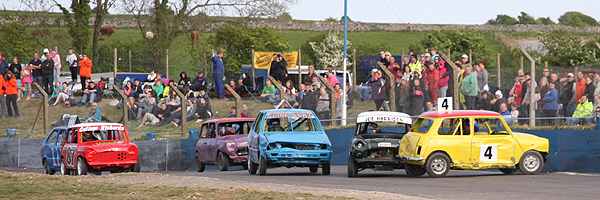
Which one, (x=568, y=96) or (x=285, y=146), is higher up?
(x=568, y=96)

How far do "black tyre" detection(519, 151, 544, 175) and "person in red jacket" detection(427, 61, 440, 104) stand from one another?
472 centimetres

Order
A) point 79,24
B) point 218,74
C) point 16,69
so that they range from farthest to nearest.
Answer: point 79,24
point 16,69
point 218,74

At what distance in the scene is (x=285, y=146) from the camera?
52.4 feet

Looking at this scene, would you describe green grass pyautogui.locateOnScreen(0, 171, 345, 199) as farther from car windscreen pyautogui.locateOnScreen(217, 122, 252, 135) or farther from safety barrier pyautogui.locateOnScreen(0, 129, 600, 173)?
safety barrier pyautogui.locateOnScreen(0, 129, 600, 173)

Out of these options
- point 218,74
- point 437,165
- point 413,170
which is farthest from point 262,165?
point 218,74

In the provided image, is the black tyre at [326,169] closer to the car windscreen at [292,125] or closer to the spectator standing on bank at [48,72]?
the car windscreen at [292,125]

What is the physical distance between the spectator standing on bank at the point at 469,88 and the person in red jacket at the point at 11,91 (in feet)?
62.4

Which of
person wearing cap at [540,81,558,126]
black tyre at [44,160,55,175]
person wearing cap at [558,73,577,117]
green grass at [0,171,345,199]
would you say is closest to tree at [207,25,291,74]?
black tyre at [44,160,55,175]

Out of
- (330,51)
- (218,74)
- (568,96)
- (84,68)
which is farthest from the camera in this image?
(330,51)

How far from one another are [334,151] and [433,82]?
13.0 ft

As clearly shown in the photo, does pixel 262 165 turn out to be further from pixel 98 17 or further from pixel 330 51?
pixel 330 51

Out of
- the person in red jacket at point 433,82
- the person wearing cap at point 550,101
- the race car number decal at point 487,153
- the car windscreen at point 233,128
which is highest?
the person in red jacket at point 433,82

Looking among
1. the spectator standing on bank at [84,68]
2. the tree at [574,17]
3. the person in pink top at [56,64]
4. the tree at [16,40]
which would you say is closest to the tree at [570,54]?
the spectator standing on bank at [84,68]

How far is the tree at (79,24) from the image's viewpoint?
167 ft
